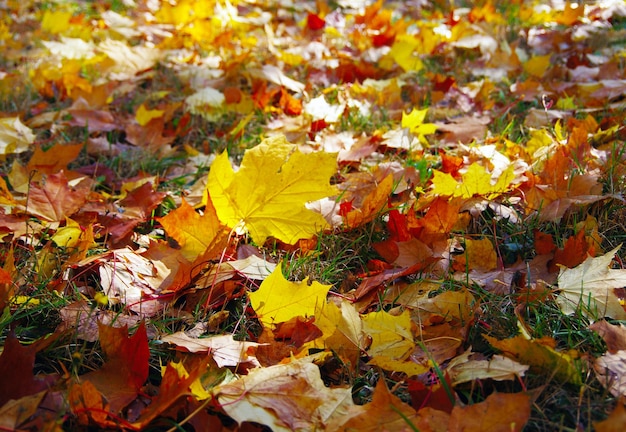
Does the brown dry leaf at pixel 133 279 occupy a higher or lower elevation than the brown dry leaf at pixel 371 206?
lower

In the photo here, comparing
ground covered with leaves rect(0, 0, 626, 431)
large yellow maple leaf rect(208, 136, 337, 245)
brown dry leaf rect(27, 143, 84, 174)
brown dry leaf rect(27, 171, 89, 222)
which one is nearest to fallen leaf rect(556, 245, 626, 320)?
ground covered with leaves rect(0, 0, 626, 431)

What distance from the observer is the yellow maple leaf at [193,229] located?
135 cm

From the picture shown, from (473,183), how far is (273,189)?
0.55 metres

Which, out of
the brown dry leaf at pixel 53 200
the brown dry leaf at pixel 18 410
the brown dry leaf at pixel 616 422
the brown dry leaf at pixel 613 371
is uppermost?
the brown dry leaf at pixel 616 422

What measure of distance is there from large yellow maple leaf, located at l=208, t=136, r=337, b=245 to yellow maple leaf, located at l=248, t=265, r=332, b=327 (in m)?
0.27

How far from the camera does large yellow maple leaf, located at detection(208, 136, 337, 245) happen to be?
1.36m

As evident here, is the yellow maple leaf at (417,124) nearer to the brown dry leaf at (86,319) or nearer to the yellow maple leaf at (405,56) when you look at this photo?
the yellow maple leaf at (405,56)

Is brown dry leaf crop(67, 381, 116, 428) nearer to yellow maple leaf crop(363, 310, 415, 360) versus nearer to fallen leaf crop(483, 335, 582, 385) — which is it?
yellow maple leaf crop(363, 310, 415, 360)

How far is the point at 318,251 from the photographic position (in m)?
1.43

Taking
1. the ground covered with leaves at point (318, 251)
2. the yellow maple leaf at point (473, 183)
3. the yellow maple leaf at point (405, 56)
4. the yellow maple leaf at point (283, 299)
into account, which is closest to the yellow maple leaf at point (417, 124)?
the ground covered with leaves at point (318, 251)

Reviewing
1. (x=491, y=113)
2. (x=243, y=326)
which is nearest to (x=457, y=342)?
(x=243, y=326)

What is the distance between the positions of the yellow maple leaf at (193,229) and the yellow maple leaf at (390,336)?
16.9 inches

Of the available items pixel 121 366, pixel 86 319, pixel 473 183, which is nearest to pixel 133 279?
pixel 86 319

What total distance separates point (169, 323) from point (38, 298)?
325mm
